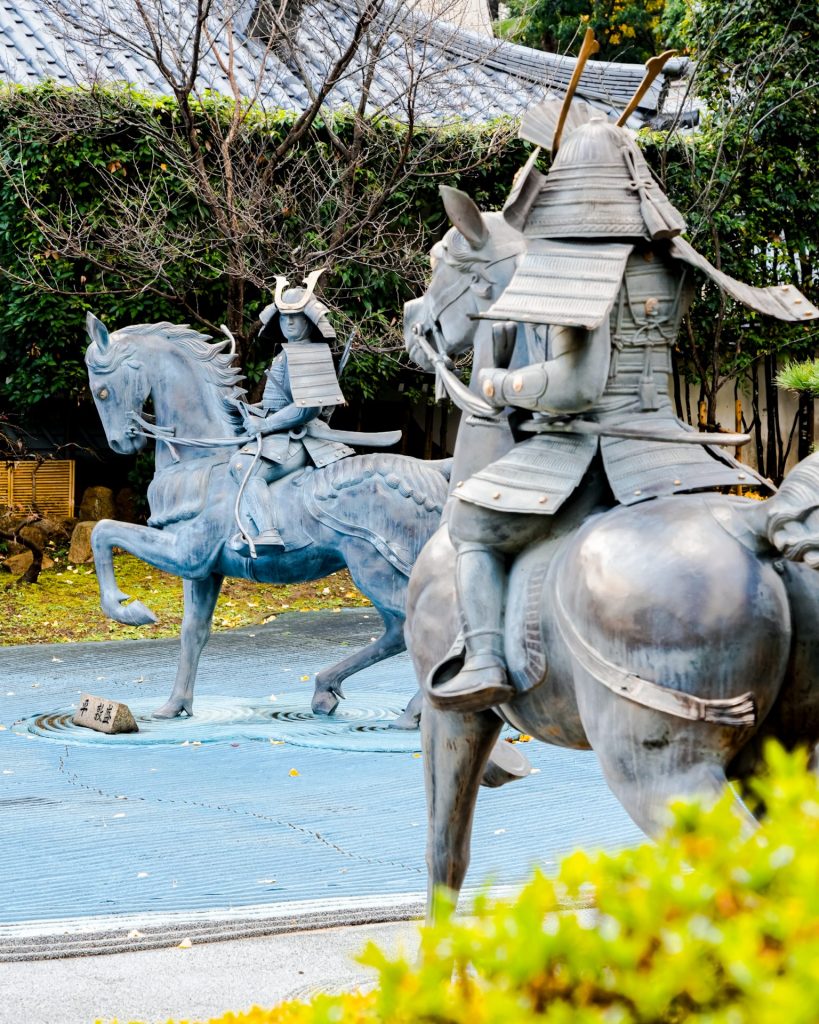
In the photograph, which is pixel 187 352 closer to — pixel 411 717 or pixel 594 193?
pixel 411 717

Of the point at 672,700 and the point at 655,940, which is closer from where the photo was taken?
the point at 655,940

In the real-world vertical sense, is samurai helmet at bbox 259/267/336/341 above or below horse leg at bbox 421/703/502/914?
above

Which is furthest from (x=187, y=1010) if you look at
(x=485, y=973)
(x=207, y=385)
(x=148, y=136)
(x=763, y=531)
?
(x=148, y=136)

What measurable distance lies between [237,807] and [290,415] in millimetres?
2506

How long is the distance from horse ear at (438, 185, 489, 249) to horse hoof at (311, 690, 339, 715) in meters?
4.89

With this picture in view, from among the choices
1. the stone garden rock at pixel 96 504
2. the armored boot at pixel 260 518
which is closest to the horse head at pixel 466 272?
the armored boot at pixel 260 518

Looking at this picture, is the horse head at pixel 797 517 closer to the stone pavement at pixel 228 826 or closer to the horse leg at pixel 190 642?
the stone pavement at pixel 228 826

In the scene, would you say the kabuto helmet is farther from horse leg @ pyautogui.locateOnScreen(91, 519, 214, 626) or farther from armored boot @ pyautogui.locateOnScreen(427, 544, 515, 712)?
horse leg @ pyautogui.locateOnScreen(91, 519, 214, 626)

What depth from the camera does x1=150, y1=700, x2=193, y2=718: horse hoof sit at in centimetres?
827

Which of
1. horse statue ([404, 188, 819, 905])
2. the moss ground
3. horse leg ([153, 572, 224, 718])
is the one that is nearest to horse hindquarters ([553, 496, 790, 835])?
horse statue ([404, 188, 819, 905])

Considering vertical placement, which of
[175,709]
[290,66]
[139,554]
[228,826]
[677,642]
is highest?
[290,66]

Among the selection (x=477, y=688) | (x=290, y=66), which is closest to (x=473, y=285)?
(x=477, y=688)

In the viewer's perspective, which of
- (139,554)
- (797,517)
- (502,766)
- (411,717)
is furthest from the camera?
(139,554)

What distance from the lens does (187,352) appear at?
8.28 meters
